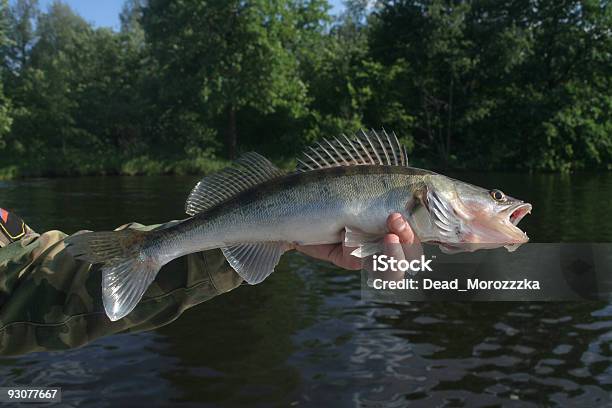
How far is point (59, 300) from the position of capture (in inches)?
118

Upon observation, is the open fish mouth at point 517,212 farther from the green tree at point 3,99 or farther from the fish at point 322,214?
the green tree at point 3,99

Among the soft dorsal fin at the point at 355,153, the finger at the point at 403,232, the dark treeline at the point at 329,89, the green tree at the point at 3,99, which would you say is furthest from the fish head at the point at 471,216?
the dark treeline at the point at 329,89

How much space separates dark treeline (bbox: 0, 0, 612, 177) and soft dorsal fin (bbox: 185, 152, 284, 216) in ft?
115

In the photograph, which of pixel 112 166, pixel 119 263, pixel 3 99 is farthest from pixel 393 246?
pixel 3 99

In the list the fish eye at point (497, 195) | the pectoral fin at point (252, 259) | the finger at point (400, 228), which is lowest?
the pectoral fin at point (252, 259)

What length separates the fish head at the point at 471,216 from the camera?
3006 millimetres

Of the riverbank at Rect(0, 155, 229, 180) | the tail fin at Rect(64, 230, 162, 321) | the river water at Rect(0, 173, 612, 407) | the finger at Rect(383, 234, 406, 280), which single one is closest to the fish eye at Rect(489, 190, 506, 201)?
the finger at Rect(383, 234, 406, 280)

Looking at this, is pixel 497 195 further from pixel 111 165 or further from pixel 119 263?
pixel 111 165

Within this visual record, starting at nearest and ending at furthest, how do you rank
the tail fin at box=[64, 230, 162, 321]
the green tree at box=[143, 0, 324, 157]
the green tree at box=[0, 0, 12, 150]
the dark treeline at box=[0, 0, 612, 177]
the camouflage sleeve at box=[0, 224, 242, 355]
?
1. the tail fin at box=[64, 230, 162, 321]
2. the camouflage sleeve at box=[0, 224, 242, 355]
3. the green tree at box=[0, 0, 12, 150]
4. the dark treeline at box=[0, 0, 612, 177]
5. the green tree at box=[143, 0, 324, 157]

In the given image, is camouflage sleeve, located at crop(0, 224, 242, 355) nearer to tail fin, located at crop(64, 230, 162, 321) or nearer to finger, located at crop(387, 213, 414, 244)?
tail fin, located at crop(64, 230, 162, 321)

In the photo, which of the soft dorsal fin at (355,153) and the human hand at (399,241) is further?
the soft dorsal fin at (355,153)

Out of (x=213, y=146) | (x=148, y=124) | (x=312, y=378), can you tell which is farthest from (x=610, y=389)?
(x=148, y=124)

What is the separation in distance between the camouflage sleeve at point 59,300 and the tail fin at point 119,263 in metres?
0.17

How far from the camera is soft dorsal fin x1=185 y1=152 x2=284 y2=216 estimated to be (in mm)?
3131
